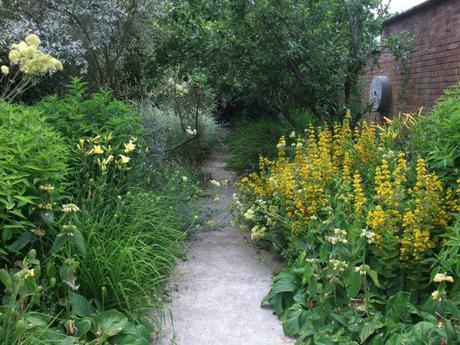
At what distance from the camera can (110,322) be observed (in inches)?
102

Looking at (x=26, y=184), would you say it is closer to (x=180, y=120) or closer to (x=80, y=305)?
(x=80, y=305)

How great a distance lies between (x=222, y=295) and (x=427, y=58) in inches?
180

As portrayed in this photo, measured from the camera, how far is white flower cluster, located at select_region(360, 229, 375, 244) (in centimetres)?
270

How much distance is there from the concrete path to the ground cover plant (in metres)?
0.16

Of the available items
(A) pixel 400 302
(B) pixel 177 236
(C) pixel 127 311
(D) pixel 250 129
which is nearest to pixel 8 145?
(C) pixel 127 311

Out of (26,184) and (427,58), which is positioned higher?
(427,58)

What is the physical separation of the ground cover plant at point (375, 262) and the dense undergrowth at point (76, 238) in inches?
33.9

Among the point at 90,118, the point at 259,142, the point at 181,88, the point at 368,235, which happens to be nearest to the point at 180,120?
the point at 259,142

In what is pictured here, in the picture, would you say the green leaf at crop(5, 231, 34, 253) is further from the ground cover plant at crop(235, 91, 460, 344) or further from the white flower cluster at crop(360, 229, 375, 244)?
the white flower cluster at crop(360, 229, 375, 244)

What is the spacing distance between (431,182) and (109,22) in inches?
161

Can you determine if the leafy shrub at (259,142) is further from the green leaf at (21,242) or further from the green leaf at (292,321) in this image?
the green leaf at (21,242)

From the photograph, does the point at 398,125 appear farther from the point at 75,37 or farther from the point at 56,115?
the point at 75,37

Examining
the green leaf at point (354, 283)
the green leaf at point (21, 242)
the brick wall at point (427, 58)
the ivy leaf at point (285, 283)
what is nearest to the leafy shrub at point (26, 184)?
the green leaf at point (21, 242)

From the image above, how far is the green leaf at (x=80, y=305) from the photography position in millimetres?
2615
